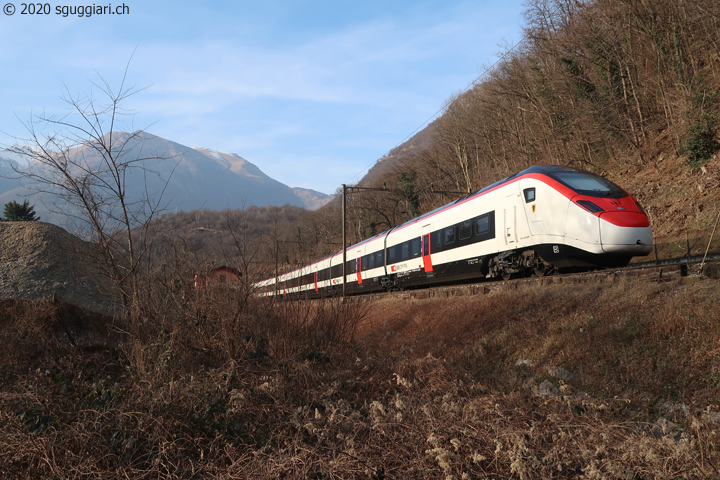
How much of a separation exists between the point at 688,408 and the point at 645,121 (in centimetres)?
2501

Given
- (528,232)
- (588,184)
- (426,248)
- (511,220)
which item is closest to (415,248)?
(426,248)

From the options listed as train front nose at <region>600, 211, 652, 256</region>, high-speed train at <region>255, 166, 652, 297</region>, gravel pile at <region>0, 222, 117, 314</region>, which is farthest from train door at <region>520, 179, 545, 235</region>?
gravel pile at <region>0, 222, 117, 314</region>

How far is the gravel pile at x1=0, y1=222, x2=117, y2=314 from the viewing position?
37.5 ft

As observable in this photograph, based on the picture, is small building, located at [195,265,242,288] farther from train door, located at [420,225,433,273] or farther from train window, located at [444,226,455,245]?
train door, located at [420,225,433,273]

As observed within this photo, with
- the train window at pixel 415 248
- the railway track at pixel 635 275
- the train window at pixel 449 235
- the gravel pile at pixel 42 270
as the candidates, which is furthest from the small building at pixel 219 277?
the train window at pixel 415 248

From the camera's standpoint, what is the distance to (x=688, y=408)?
622 cm

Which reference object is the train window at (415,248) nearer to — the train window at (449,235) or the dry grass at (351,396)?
the train window at (449,235)

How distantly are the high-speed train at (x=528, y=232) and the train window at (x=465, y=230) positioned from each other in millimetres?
34

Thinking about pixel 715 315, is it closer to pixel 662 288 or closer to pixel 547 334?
pixel 662 288

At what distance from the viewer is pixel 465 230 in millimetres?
16891

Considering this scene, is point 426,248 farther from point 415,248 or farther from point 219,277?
point 219,277

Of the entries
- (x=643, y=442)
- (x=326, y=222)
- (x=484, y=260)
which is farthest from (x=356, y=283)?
(x=326, y=222)

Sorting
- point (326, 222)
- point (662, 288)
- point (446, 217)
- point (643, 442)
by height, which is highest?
point (326, 222)

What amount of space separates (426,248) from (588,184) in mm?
7766
